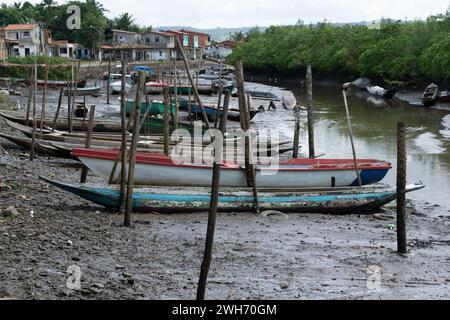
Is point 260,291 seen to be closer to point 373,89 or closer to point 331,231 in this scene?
point 331,231

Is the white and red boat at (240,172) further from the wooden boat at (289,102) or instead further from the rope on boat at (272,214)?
the wooden boat at (289,102)

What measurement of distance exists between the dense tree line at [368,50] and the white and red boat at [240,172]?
29986 mm

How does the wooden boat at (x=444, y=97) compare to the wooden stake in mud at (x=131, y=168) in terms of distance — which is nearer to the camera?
the wooden stake in mud at (x=131, y=168)

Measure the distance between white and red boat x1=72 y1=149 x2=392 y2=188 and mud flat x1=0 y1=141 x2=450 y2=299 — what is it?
1.19 meters

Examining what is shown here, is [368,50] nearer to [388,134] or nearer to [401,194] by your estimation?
[388,134]

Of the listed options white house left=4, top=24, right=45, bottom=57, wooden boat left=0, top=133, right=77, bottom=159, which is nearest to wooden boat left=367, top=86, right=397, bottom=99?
wooden boat left=0, top=133, right=77, bottom=159

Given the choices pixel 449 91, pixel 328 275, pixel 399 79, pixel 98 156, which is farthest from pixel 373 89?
pixel 328 275

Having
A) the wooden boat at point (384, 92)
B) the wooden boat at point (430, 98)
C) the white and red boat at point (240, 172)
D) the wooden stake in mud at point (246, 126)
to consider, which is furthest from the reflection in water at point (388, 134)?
the wooden stake in mud at point (246, 126)

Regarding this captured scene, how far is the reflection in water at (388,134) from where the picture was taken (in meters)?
19.7

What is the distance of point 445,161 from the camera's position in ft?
72.8

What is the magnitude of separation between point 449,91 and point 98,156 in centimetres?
3442

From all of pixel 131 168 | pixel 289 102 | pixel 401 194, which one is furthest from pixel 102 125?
pixel 289 102

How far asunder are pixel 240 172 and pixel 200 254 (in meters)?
4.55

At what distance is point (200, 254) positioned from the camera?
10.2 meters
